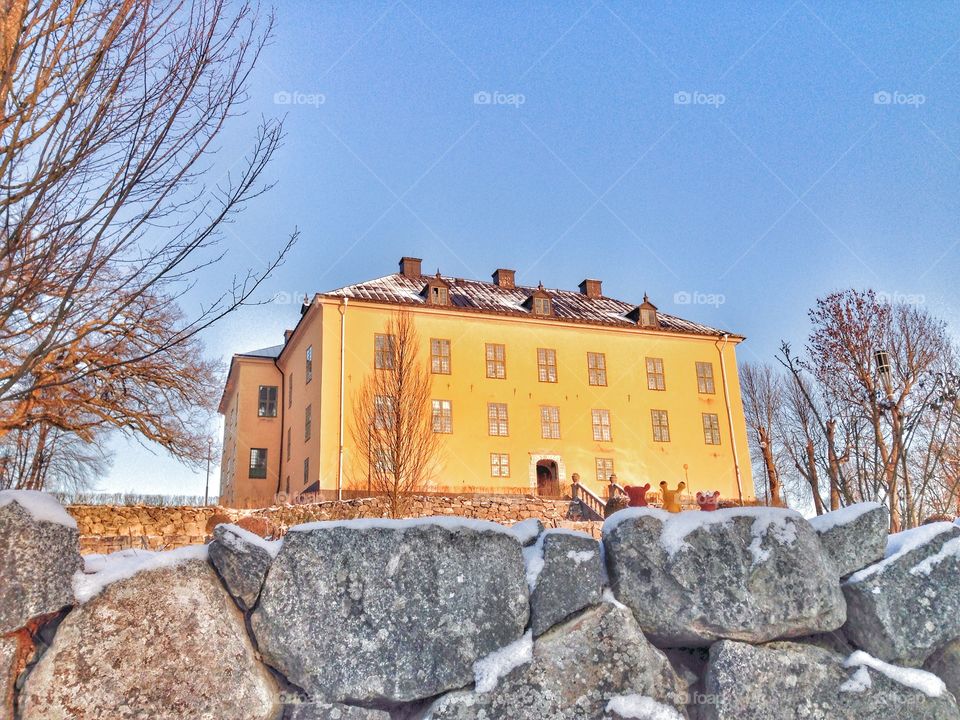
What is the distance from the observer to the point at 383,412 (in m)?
27.0

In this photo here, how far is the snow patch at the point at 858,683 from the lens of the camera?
3.83 metres

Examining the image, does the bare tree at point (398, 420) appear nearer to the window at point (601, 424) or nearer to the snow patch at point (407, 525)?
the window at point (601, 424)

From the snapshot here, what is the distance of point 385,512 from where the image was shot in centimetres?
2281

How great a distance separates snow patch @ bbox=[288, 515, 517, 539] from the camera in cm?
370

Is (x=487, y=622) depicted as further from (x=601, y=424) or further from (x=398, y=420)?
(x=601, y=424)

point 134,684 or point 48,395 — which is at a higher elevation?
point 48,395

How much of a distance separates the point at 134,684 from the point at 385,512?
19795mm

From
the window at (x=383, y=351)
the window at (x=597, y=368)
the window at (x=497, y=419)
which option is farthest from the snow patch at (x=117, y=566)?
the window at (x=597, y=368)

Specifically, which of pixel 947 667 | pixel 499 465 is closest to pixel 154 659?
pixel 947 667

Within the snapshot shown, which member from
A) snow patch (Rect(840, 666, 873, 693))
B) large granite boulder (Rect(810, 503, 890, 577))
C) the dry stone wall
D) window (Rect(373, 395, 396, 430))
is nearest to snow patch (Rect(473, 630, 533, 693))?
the dry stone wall

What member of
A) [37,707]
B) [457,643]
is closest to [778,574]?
[457,643]

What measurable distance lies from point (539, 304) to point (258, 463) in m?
13.7

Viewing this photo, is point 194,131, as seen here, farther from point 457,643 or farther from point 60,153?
point 457,643

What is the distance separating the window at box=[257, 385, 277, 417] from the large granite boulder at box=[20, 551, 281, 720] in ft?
102
